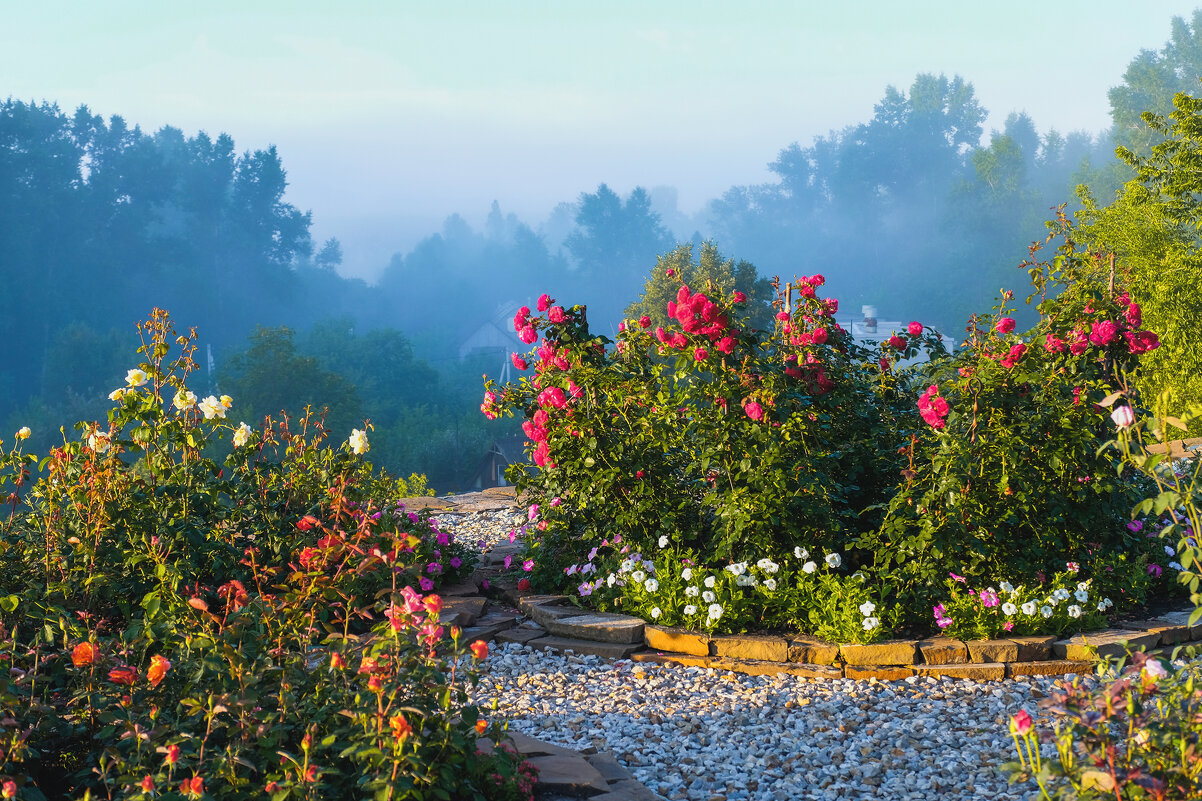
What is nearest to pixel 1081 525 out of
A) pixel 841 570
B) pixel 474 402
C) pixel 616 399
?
pixel 841 570

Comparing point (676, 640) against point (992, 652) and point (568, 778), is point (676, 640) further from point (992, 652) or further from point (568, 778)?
point (568, 778)

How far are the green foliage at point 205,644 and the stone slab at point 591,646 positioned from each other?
40 cm

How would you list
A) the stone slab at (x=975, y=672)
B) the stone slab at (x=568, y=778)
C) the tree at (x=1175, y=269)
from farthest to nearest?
the tree at (x=1175, y=269), the stone slab at (x=975, y=672), the stone slab at (x=568, y=778)

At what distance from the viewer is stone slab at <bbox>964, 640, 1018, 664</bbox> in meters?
3.80

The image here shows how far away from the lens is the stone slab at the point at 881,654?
381 centimetres

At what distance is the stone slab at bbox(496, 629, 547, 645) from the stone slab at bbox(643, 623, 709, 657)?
521 millimetres

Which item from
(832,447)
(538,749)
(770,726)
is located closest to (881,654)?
(770,726)

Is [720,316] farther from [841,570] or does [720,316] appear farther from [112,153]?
[112,153]

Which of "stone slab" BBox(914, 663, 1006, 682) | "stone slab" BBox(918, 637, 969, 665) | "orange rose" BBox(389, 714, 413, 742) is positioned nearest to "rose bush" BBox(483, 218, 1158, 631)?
"stone slab" BBox(918, 637, 969, 665)

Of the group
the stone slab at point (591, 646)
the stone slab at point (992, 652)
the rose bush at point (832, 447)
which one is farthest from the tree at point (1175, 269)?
the stone slab at point (591, 646)

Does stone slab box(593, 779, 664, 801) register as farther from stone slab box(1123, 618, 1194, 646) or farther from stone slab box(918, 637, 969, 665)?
stone slab box(1123, 618, 1194, 646)

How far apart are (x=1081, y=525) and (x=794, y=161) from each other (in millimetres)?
68743

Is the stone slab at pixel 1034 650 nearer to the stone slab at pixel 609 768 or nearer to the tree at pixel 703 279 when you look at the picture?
the stone slab at pixel 609 768

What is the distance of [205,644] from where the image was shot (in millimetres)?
2469
